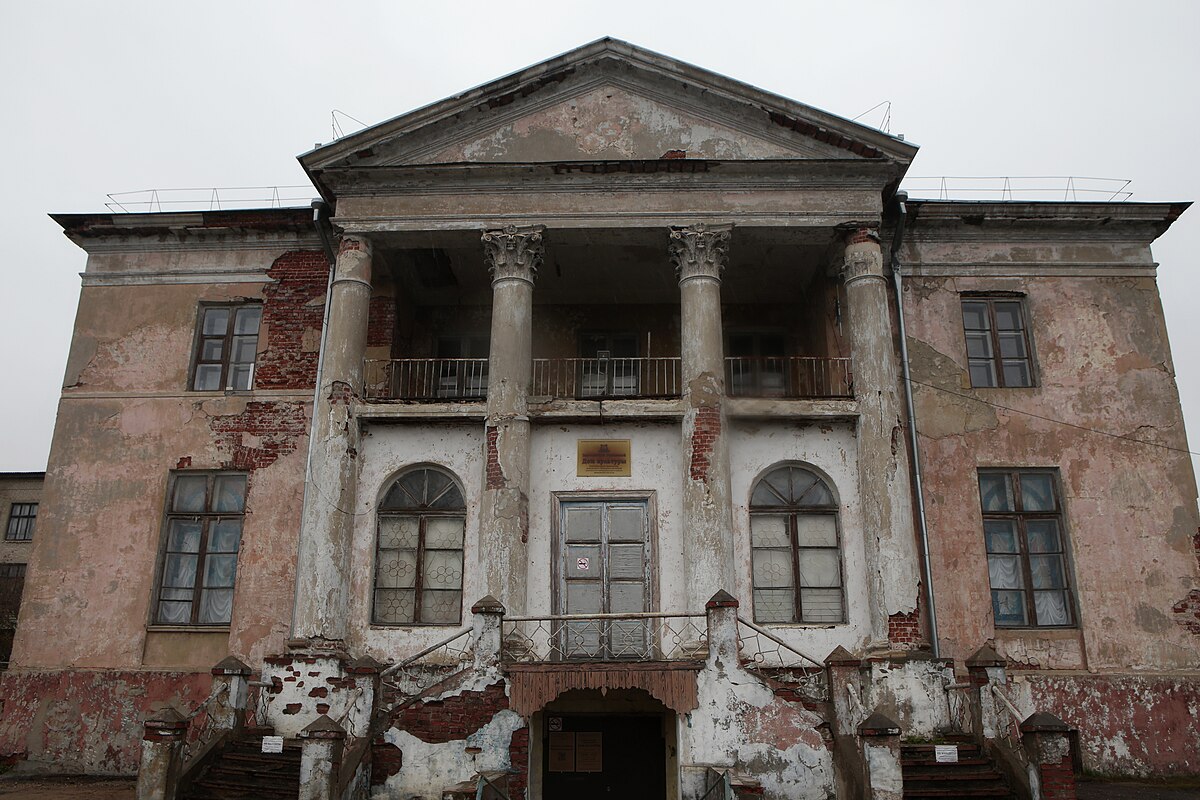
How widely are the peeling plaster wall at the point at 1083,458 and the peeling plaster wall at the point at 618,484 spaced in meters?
3.77

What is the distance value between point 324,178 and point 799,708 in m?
9.86

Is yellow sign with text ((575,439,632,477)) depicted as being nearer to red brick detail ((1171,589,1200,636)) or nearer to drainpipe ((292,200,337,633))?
drainpipe ((292,200,337,633))

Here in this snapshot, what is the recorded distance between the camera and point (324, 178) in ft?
48.3

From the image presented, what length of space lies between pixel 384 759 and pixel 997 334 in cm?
1080

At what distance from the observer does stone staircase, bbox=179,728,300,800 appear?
35.1 ft

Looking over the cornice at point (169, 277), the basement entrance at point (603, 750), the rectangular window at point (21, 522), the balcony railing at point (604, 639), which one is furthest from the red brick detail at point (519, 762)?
the rectangular window at point (21, 522)

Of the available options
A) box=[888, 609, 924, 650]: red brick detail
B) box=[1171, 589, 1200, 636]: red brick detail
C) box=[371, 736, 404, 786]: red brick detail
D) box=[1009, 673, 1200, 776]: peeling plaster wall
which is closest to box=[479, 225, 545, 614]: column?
box=[371, 736, 404, 786]: red brick detail

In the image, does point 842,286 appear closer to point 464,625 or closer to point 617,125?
point 617,125

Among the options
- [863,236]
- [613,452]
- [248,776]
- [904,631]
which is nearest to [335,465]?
[613,452]

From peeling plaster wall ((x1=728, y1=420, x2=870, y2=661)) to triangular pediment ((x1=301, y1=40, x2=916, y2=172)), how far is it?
3.94 meters

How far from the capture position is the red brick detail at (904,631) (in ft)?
41.5

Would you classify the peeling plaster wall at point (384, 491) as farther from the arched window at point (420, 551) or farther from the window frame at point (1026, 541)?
the window frame at point (1026, 541)

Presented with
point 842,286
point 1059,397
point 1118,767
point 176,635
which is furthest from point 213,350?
point 1118,767

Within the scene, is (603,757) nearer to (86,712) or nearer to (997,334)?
(86,712)
